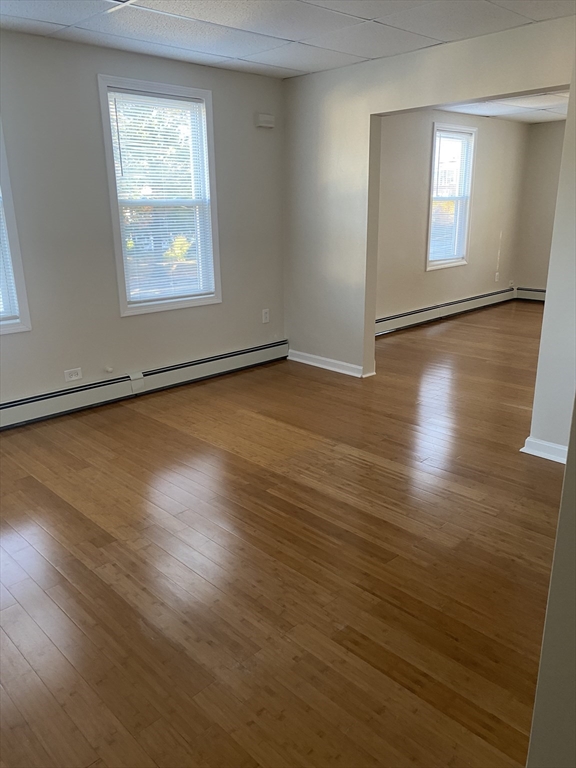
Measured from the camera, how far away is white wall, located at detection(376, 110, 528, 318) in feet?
20.9

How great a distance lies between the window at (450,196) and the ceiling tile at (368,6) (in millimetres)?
3827

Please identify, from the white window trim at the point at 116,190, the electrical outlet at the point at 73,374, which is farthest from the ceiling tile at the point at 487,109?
the electrical outlet at the point at 73,374

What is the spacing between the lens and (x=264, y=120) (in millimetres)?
5039

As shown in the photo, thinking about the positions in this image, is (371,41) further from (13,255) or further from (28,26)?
(13,255)

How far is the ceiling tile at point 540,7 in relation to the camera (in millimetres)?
3053

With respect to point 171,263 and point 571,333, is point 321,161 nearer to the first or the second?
point 171,263

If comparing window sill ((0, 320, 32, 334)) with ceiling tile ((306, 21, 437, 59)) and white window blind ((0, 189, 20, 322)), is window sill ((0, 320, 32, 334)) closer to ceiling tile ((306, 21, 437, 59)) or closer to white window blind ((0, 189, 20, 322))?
white window blind ((0, 189, 20, 322))

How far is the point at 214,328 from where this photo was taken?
5176 mm

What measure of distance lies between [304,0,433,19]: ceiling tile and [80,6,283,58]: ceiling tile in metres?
0.71

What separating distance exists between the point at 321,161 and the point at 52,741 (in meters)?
4.61

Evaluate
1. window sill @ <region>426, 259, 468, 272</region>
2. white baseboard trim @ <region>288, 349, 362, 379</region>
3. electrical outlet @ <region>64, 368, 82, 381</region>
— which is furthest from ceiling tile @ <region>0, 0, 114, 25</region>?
window sill @ <region>426, 259, 468, 272</region>

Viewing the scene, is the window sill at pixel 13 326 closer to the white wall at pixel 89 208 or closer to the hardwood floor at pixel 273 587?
the white wall at pixel 89 208

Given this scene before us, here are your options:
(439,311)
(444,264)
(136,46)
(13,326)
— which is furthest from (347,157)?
(439,311)

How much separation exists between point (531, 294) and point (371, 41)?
20.0ft
